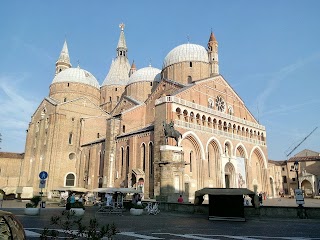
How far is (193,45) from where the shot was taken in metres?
40.9

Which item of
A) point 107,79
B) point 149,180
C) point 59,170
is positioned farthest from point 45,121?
point 149,180

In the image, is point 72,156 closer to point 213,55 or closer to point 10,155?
point 10,155

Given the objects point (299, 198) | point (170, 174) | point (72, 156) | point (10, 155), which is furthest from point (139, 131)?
point (10, 155)

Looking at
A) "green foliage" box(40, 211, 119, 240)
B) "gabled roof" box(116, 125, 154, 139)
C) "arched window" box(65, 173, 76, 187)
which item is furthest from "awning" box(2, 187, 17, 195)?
"green foliage" box(40, 211, 119, 240)

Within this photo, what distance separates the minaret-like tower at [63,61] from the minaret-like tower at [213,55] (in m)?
32.8

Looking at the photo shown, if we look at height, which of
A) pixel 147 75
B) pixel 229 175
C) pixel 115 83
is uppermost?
pixel 115 83

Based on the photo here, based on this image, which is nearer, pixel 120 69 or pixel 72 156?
pixel 72 156

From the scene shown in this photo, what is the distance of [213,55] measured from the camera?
40.3 metres

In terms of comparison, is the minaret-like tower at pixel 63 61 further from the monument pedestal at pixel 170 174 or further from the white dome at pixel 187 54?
the monument pedestal at pixel 170 174

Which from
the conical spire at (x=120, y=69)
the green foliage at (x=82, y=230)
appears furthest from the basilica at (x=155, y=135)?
the green foliage at (x=82, y=230)

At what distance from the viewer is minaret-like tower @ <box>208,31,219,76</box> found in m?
39.7

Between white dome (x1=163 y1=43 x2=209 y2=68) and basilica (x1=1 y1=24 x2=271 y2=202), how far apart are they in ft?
0.46

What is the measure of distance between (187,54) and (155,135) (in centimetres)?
1673

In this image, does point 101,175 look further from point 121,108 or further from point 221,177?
point 221,177
